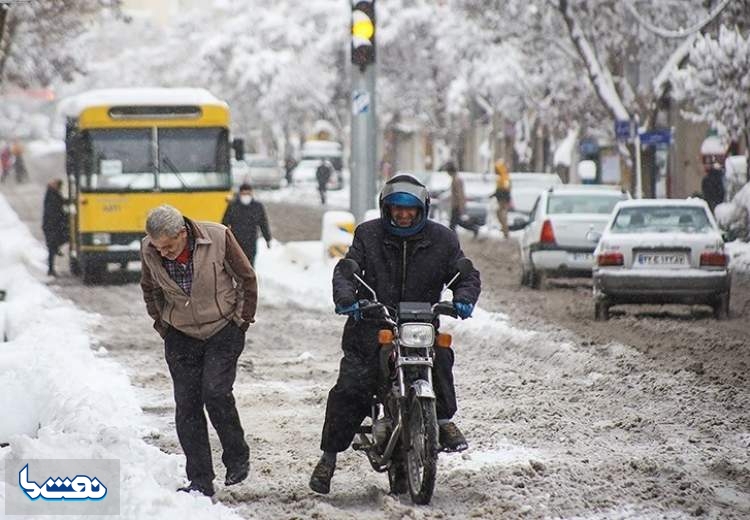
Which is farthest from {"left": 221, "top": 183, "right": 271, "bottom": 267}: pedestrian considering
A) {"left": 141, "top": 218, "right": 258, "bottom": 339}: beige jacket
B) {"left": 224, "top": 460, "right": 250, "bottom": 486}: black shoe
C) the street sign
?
{"left": 141, "top": 218, "right": 258, "bottom": 339}: beige jacket

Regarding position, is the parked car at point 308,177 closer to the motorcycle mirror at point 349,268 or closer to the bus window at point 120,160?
the bus window at point 120,160

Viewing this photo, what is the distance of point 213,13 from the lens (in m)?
113

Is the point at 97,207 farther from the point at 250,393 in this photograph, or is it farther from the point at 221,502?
the point at 221,502

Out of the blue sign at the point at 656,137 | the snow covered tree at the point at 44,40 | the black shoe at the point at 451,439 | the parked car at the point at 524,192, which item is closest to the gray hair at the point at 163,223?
the black shoe at the point at 451,439

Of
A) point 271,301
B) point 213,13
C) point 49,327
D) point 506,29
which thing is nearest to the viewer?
point 49,327

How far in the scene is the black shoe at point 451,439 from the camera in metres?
8.23

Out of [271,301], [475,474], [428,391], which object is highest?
[428,391]

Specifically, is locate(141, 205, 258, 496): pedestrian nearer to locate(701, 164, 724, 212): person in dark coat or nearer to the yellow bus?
the yellow bus

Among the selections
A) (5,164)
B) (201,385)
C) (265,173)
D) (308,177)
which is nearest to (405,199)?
(201,385)

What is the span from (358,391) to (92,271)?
18.0 metres

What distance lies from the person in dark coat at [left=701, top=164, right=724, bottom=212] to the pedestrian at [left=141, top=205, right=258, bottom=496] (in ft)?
87.0

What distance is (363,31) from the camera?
19.2 meters

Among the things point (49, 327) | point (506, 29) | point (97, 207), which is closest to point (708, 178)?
point (506, 29)

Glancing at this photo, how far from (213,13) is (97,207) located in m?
89.1
